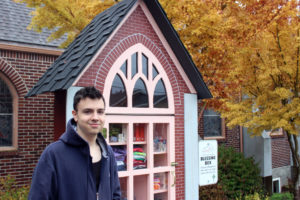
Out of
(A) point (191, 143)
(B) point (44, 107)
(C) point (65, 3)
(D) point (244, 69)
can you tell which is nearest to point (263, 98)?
(D) point (244, 69)

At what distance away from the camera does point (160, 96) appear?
20.0ft

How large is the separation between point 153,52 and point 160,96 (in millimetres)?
831

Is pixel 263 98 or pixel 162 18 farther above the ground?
pixel 162 18

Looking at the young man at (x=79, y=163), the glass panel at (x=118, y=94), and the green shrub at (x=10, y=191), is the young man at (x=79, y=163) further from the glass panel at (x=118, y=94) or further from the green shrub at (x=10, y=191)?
the green shrub at (x=10, y=191)

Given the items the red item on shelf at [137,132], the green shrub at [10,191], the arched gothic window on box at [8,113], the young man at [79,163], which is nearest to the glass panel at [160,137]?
the red item on shelf at [137,132]

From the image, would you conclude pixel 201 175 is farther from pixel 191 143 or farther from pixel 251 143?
pixel 251 143

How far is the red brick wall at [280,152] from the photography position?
45.0 feet

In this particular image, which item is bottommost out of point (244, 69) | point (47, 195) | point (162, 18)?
point (47, 195)

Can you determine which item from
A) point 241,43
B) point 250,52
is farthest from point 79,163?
point 241,43

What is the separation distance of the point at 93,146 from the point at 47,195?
624mm

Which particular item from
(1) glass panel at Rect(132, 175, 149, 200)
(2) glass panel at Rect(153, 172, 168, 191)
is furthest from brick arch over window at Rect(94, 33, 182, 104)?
(1) glass panel at Rect(132, 175, 149, 200)

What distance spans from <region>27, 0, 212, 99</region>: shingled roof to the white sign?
3.44ft

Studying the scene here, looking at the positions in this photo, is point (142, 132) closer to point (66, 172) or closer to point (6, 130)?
point (66, 172)

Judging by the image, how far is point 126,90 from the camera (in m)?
5.60
